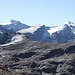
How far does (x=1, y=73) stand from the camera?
98875 millimetres

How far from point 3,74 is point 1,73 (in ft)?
3.58

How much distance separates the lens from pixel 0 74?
9631 cm

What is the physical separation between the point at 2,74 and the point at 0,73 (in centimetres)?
100

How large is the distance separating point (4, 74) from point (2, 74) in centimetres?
153

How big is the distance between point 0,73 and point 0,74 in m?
1.70

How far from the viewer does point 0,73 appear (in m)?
98.0

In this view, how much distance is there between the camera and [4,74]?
324ft

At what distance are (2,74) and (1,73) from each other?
5.22ft

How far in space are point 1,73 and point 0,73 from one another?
0.91 m

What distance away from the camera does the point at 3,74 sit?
322 ft

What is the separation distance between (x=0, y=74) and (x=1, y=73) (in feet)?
8.41

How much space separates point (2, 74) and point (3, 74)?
794 mm
